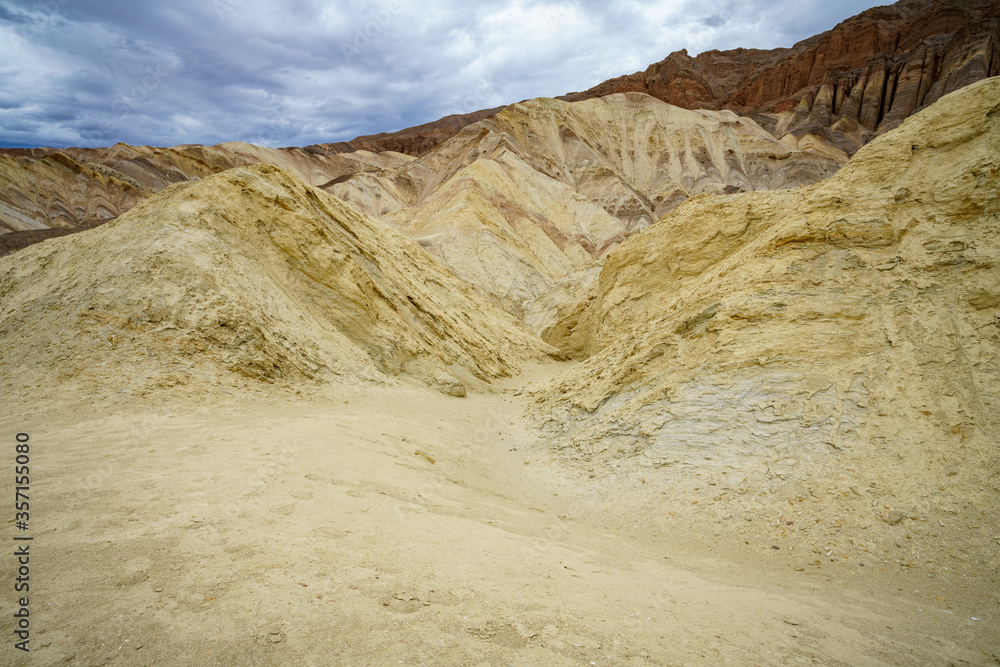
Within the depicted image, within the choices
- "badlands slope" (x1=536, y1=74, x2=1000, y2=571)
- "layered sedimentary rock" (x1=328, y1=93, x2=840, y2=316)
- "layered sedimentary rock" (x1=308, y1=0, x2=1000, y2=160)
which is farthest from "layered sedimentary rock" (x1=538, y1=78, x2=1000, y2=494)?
"layered sedimentary rock" (x1=308, y1=0, x2=1000, y2=160)

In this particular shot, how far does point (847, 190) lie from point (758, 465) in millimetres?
4891

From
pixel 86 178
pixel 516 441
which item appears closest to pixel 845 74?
pixel 516 441

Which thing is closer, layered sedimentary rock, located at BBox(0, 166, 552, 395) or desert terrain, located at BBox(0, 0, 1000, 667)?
desert terrain, located at BBox(0, 0, 1000, 667)

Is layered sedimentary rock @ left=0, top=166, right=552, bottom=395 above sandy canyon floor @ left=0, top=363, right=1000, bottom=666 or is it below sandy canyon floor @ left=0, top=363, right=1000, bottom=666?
above

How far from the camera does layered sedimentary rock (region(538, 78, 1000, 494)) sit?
5.25m

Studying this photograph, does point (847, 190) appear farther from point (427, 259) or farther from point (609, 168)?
point (609, 168)

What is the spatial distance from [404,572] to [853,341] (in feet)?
20.6

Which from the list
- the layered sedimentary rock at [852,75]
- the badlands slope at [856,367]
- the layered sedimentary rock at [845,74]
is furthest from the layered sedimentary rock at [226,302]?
the layered sedimentary rock at [852,75]

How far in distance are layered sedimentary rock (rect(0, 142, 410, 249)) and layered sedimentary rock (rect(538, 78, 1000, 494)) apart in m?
39.7

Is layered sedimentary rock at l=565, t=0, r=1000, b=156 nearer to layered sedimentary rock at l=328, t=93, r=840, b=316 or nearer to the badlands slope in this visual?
layered sedimentary rock at l=328, t=93, r=840, b=316

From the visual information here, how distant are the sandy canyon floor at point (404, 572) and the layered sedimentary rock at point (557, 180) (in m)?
21.8

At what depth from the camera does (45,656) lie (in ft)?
6.97

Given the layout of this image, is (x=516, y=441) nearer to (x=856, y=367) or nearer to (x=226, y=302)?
(x=856, y=367)

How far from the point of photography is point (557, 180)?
45.2 meters
